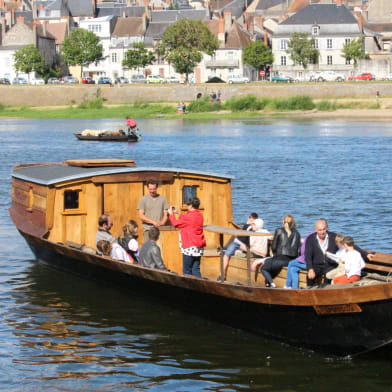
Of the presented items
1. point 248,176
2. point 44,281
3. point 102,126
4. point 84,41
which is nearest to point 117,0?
point 84,41

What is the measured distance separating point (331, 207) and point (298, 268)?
1618 cm

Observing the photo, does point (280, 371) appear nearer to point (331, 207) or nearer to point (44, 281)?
point (44, 281)

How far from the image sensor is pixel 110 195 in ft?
64.8

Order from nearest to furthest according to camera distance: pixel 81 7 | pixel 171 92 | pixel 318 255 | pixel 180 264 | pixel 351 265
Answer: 1. pixel 351 265
2. pixel 318 255
3. pixel 180 264
4. pixel 171 92
5. pixel 81 7

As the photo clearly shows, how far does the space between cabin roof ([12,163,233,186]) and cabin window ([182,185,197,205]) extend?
0.35 m

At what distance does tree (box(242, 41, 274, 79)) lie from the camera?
11969 centimetres

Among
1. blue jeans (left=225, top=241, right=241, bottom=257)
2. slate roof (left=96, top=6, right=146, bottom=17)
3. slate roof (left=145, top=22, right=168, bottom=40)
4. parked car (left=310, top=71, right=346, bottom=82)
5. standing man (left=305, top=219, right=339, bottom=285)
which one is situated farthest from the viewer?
slate roof (left=96, top=6, right=146, bottom=17)

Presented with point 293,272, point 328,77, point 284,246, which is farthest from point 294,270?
point 328,77

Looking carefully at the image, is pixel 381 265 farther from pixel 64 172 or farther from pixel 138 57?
pixel 138 57

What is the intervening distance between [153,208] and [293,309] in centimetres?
490

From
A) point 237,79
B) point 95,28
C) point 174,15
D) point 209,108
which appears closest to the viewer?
point 209,108

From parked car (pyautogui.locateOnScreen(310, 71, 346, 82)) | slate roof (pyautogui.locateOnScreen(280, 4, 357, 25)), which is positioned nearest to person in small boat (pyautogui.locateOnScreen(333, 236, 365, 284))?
parked car (pyautogui.locateOnScreen(310, 71, 346, 82))

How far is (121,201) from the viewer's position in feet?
65.2

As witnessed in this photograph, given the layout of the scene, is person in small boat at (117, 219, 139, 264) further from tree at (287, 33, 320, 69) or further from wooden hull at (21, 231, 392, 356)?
tree at (287, 33, 320, 69)
